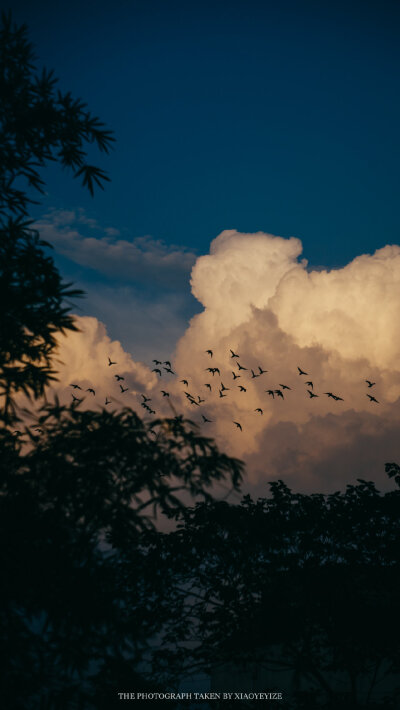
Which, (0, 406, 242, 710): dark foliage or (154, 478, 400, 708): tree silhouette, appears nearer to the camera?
(0, 406, 242, 710): dark foliage

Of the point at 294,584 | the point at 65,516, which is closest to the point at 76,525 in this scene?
the point at 65,516

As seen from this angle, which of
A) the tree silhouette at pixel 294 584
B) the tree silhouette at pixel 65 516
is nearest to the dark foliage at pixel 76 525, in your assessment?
the tree silhouette at pixel 65 516

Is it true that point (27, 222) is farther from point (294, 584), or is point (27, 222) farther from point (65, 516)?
point (294, 584)

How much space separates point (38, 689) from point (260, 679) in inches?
880

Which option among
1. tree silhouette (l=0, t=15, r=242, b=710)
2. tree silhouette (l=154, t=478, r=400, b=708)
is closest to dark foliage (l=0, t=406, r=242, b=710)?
tree silhouette (l=0, t=15, r=242, b=710)

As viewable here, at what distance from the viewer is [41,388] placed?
8.24 meters

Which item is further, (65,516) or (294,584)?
(294,584)

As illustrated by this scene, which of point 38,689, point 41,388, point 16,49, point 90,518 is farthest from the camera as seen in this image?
point 16,49

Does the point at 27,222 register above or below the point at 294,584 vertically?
above

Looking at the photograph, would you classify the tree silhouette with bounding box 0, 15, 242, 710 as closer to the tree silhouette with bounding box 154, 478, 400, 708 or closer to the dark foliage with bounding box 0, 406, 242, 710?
the dark foliage with bounding box 0, 406, 242, 710

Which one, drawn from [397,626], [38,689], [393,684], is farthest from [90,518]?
[393,684]

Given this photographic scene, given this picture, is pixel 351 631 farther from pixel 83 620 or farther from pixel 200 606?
pixel 83 620

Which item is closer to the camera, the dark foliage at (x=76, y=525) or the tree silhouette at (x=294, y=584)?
the dark foliage at (x=76, y=525)

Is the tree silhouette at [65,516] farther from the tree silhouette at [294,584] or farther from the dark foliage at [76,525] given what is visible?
the tree silhouette at [294,584]
